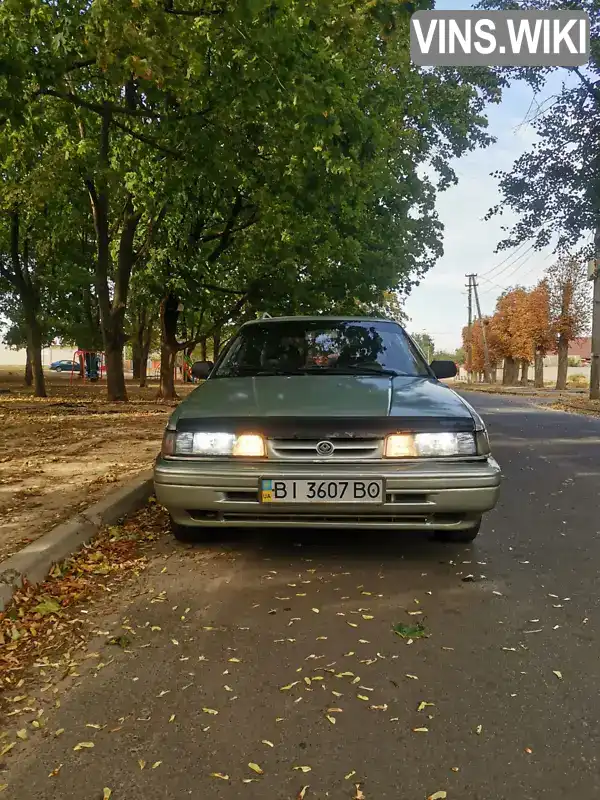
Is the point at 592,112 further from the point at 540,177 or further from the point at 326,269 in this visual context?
the point at 326,269

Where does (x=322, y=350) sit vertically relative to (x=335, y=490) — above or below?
above

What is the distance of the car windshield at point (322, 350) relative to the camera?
5.35m

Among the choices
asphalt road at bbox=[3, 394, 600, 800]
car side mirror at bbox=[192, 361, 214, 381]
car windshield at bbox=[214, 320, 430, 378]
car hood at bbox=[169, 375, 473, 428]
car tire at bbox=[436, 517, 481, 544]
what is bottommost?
asphalt road at bbox=[3, 394, 600, 800]

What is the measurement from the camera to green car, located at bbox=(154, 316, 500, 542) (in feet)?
13.0

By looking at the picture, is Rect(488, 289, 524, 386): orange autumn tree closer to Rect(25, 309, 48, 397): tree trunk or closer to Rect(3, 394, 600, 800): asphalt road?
Rect(25, 309, 48, 397): tree trunk

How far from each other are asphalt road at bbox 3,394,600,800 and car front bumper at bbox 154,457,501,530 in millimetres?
321

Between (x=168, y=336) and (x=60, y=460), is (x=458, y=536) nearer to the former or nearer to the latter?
(x=60, y=460)

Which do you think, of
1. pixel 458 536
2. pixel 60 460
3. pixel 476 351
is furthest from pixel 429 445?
pixel 476 351

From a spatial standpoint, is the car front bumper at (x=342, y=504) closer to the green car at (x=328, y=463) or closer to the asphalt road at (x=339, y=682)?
the green car at (x=328, y=463)

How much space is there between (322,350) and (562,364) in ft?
127

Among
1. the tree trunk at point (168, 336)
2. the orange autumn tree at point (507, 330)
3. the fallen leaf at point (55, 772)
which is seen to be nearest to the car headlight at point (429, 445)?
the fallen leaf at point (55, 772)

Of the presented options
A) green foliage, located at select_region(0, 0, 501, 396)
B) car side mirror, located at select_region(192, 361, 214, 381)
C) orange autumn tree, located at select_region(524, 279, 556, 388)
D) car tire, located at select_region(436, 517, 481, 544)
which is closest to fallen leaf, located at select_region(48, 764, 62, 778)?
car tire, located at select_region(436, 517, 481, 544)

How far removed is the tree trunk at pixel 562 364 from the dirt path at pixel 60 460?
31.0 m

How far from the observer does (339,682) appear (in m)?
2.75
